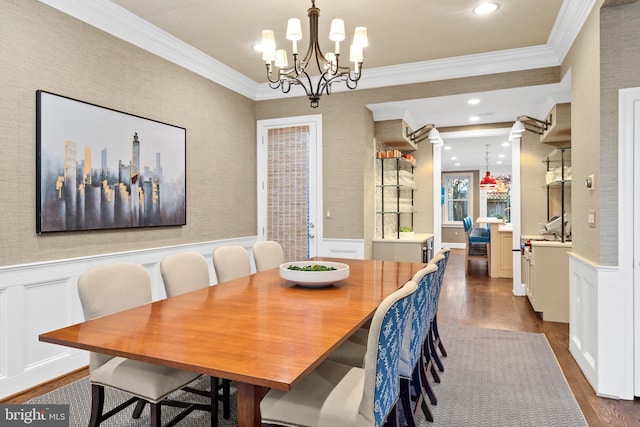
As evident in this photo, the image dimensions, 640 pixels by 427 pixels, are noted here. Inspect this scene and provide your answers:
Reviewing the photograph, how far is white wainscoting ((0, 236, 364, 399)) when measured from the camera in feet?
8.23

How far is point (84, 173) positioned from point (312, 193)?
8.50 feet

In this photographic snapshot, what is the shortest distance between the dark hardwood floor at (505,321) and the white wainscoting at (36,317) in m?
0.10

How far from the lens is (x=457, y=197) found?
1279cm

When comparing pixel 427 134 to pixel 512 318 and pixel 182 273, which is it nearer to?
pixel 512 318

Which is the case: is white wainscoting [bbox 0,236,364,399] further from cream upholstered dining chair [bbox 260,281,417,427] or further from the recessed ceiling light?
the recessed ceiling light

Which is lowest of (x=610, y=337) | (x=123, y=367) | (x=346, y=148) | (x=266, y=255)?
(x=610, y=337)

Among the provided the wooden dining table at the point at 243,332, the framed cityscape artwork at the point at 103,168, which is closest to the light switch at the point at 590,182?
the wooden dining table at the point at 243,332

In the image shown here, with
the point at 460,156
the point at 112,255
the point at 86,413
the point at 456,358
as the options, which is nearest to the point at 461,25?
the point at 456,358

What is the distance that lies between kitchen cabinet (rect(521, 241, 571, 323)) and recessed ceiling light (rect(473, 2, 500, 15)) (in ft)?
8.19

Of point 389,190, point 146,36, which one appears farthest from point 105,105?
point 389,190

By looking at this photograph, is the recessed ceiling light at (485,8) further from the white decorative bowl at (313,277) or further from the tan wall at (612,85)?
the white decorative bowl at (313,277)

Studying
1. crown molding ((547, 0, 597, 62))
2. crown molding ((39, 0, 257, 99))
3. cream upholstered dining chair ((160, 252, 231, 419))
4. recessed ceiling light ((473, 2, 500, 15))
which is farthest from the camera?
recessed ceiling light ((473, 2, 500, 15))

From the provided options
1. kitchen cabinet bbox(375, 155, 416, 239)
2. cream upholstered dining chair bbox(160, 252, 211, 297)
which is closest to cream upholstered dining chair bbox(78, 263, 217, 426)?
cream upholstered dining chair bbox(160, 252, 211, 297)

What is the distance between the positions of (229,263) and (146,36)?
214cm
